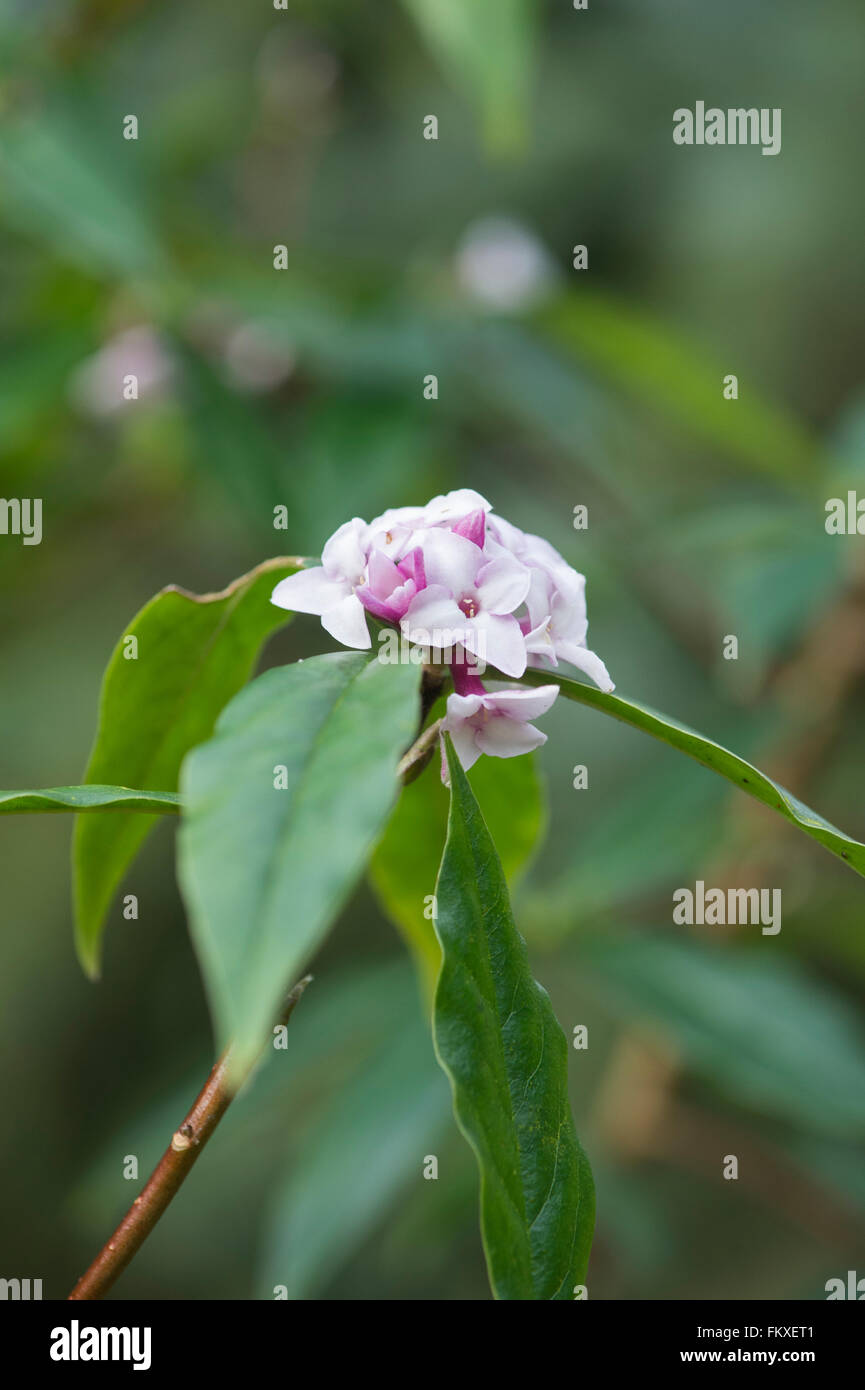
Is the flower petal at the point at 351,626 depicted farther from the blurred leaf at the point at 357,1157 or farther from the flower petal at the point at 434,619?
the blurred leaf at the point at 357,1157

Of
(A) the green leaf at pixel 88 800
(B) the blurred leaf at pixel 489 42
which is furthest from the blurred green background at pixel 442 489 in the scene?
(A) the green leaf at pixel 88 800

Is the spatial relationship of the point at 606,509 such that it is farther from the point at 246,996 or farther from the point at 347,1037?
the point at 246,996

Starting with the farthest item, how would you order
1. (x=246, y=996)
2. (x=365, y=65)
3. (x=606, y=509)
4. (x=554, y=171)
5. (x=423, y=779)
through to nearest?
1. (x=554, y=171)
2. (x=365, y=65)
3. (x=606, y=509)
4. (x=423, y=779)
5. (x=246, y=996)

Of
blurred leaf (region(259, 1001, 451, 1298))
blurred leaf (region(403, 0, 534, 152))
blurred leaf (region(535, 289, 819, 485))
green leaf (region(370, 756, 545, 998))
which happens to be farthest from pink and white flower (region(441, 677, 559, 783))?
blurred leaf (region(535, 289, 819, 485))

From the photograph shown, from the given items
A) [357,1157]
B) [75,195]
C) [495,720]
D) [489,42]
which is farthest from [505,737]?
[75,195]

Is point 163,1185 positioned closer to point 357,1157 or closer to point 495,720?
point 495,720
